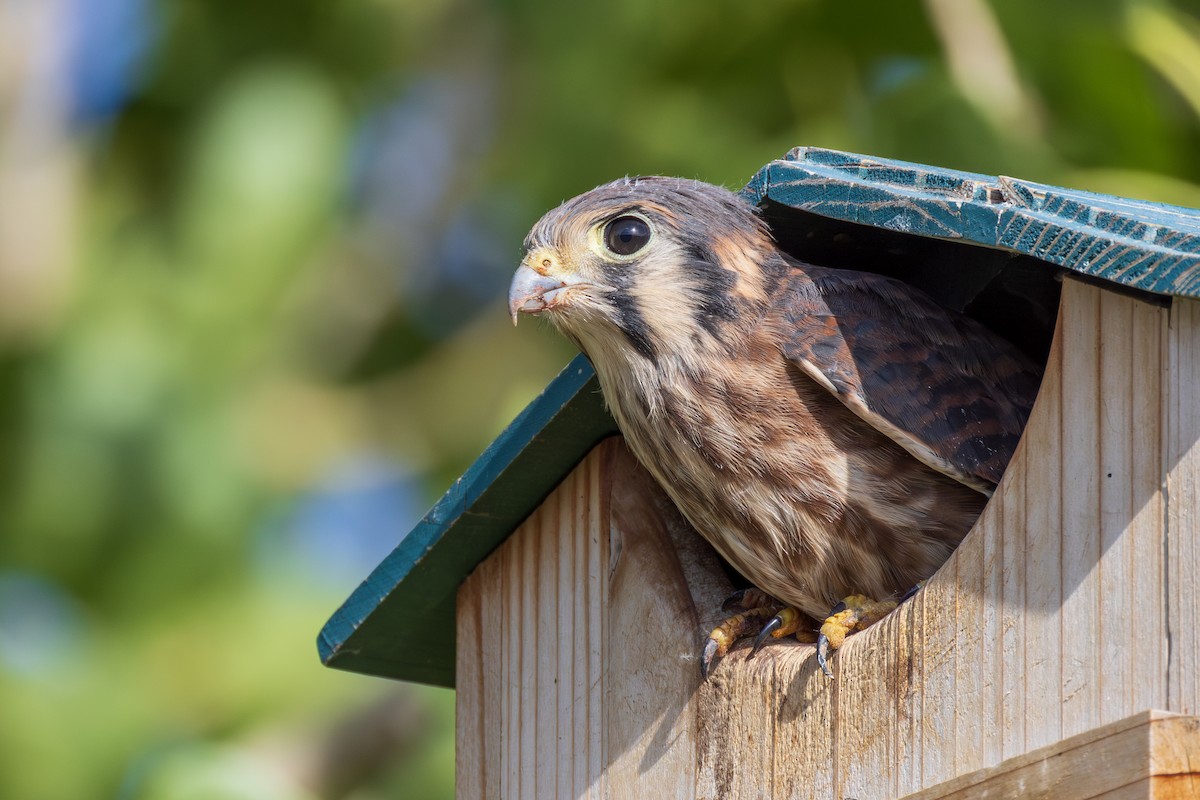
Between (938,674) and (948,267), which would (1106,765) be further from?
(948,267)

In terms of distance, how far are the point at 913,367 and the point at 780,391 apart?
0.28 m

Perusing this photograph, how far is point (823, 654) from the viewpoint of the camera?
12.4 feet

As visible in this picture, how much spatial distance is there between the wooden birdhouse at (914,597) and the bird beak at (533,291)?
240mm

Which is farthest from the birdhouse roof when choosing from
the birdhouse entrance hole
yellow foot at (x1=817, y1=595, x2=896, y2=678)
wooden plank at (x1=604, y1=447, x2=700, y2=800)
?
yellow foot at (x1=817, y1=595, x2=896, y2=678)

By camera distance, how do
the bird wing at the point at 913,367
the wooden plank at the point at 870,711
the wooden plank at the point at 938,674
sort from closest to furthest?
the wooden plank at the point at 938,674 → the wooden plank at the point at 870,711 → the bird wing at the point at 913,367

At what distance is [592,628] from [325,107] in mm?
5095

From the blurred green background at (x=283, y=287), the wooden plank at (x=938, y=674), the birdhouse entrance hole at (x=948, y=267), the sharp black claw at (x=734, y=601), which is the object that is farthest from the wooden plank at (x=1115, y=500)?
the blurred green background at (x=283, y=287)

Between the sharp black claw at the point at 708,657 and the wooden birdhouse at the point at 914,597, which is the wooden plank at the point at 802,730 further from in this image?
the sharp black claw at the point at 708,657

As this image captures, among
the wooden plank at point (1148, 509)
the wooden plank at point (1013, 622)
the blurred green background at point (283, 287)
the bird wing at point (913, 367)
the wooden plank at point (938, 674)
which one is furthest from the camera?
the blurred green background at point (283, 287)

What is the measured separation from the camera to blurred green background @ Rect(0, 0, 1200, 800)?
25.7 feet

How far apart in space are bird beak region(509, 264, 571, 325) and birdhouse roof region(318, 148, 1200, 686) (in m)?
0.23

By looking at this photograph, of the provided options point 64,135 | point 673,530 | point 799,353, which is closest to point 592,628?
point 673,530

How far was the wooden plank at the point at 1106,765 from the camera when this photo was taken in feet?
9.92

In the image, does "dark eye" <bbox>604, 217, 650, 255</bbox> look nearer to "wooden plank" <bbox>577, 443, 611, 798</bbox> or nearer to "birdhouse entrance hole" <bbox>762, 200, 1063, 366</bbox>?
"birdhouse entrance hole" <bbox>762, 200, 1063, 366</bbox>
